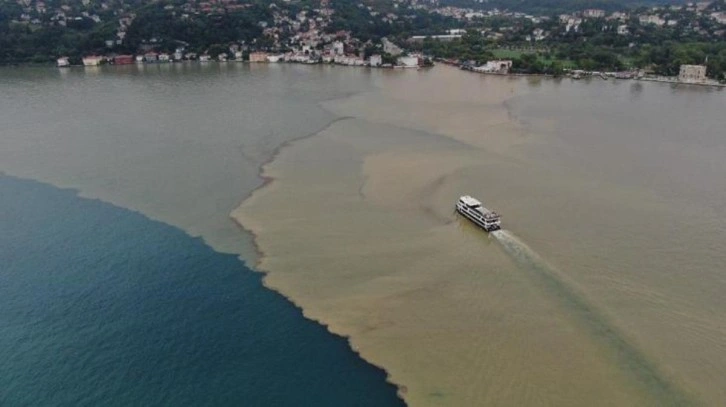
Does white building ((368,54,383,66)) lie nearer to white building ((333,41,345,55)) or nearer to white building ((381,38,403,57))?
white building ((381,38,403,57))

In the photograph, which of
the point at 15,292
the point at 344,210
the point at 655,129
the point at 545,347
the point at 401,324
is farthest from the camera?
the point at 655,129

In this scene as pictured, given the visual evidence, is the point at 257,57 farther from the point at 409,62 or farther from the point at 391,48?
the point at 409,62

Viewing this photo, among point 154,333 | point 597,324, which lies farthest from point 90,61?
point 597,324

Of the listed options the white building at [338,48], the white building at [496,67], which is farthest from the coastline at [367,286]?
the white building at [338,48]

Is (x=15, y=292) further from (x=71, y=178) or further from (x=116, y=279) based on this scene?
(x=71, y=178)

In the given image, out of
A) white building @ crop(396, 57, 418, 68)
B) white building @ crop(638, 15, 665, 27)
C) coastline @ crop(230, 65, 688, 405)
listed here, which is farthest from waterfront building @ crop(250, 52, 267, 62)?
white building @ crop(638, 15, 665, 27)

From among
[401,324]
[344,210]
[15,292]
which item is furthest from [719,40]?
[15,292]
